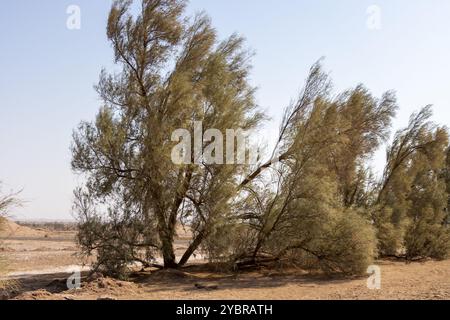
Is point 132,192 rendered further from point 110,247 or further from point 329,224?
point 329,224

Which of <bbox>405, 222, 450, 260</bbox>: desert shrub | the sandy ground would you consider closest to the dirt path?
the sandy ground

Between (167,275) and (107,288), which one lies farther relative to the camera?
(167,275)

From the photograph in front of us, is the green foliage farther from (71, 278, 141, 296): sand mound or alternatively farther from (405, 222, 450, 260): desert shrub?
(405, 222, 450, 260): desert shrub

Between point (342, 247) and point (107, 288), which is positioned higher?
point (342, 247)

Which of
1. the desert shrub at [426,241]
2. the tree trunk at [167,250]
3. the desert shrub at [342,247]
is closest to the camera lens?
the desert shrub at [342,247]

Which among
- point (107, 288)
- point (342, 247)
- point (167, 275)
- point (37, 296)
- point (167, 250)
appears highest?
point (342, 247)

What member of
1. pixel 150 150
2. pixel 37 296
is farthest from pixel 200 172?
pixel 37 296

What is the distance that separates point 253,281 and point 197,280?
86.0 inches

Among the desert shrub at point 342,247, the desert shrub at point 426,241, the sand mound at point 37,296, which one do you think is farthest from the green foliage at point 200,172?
the desert shrub at point 426,241

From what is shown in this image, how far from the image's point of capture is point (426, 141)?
1193 inches

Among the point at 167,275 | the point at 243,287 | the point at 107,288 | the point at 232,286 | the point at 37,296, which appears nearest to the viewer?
the point at 37,296

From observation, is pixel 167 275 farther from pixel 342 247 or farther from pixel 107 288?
pixel 342 247

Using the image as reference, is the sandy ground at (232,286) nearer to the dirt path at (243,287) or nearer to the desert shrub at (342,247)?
the dirt path at (243,287)
